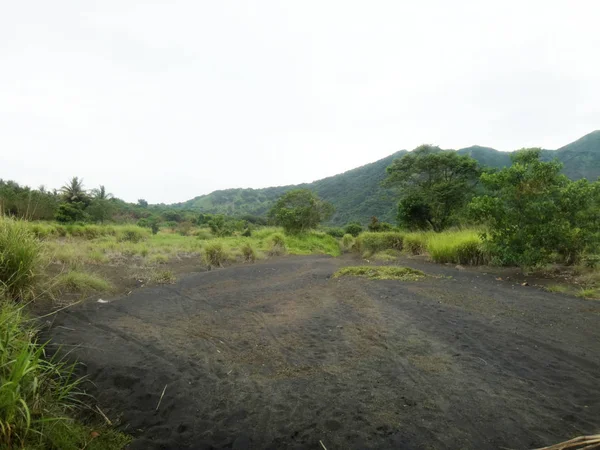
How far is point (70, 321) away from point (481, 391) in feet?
14.5

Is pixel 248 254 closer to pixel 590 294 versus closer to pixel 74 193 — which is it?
pixel 590 294

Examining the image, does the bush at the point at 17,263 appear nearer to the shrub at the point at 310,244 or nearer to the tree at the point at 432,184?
the shrub at the point at 310,244

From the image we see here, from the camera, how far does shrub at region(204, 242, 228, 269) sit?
12906 mm

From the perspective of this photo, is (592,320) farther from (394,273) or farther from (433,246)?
(433,246)

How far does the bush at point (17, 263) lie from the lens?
375 cm

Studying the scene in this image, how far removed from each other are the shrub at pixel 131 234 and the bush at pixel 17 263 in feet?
58.2

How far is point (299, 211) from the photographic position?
2286 centimetres

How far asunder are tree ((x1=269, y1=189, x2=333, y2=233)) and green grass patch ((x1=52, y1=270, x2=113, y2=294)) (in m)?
16.7

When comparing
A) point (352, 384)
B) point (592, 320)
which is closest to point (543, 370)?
point (352, 384)

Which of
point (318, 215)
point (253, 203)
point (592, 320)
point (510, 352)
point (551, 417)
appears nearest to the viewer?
point (551, 417)

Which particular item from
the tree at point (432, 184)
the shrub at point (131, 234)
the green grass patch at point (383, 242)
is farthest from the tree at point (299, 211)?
the shrub at point (131, 234)

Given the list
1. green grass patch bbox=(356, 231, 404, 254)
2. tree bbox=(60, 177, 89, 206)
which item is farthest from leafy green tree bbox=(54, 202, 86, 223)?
green grass patch bbox=(356, 231, 404, 254)

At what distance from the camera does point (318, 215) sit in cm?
2395

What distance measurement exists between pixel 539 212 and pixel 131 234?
72.4 ft
